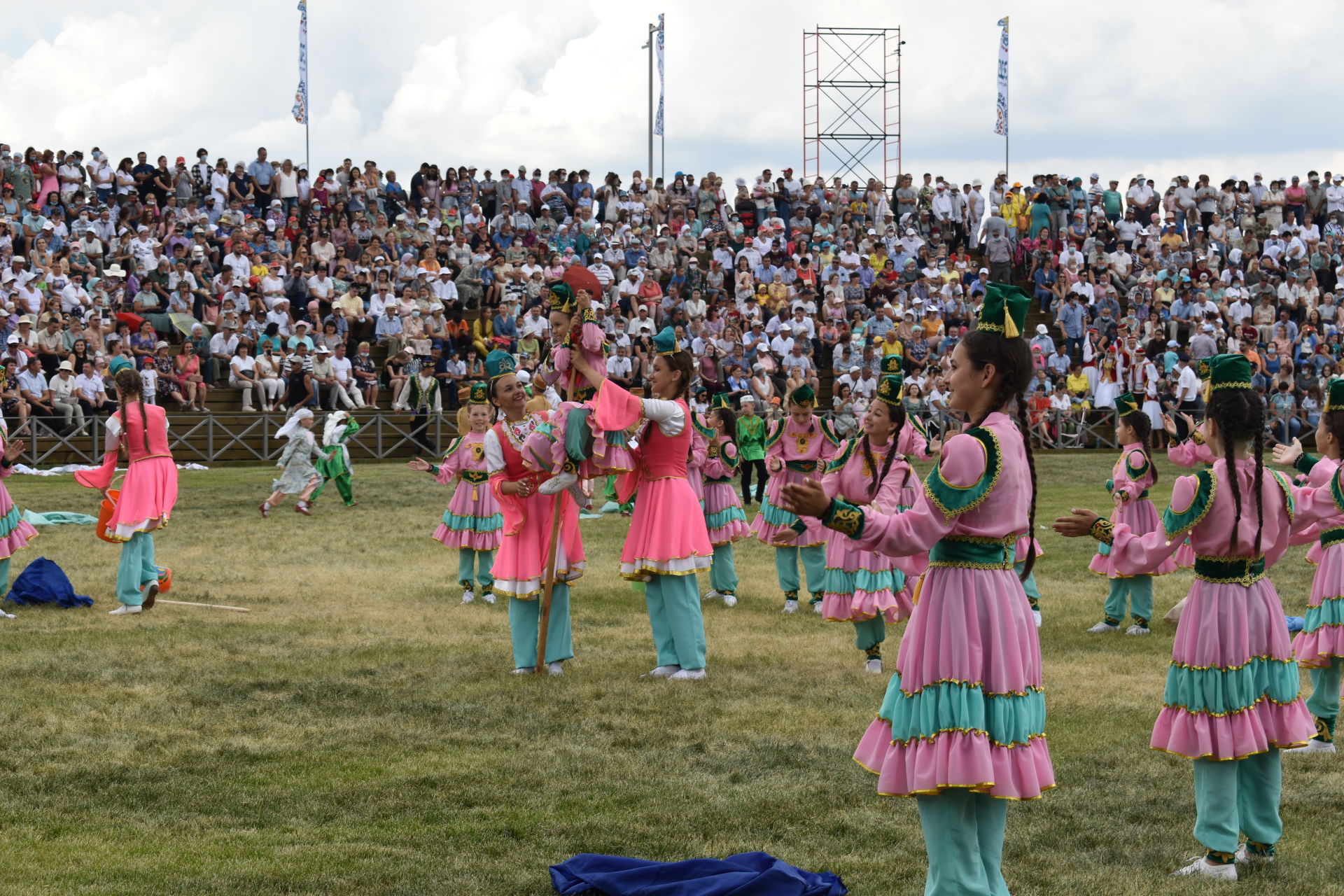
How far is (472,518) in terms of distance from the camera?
13.3 metres

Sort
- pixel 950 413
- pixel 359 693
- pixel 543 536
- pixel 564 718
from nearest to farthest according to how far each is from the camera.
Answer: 1. pixel 564 718
2. pixel 359 693
3. pixel 543 536
4. pixel 950 413

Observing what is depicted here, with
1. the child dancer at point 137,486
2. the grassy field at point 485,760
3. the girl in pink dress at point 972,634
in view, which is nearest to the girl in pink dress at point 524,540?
the grassy field at point 485,760

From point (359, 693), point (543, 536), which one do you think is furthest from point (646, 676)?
point (359, 693)

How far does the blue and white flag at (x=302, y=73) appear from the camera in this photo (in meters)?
35.1

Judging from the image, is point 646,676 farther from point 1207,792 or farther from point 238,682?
point 1207,792

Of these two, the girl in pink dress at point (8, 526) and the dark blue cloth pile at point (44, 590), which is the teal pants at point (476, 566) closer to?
the dark blue cloth pile at point (44, 590)

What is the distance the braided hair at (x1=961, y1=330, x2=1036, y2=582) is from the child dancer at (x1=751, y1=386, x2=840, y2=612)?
7.64 m

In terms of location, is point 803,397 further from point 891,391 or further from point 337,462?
point 337,462

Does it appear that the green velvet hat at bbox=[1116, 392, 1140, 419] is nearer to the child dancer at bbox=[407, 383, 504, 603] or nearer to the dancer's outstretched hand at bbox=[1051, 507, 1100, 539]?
the child dancer at bbox=[407, 383, 504, 603]

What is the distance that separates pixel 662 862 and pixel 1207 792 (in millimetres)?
2293

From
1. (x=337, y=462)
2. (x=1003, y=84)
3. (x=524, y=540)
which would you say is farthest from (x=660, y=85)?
(x=524, y=540)

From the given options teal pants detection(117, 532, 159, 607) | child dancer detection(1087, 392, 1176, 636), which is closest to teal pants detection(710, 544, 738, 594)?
child dancer detection(1087, 392, 1176, 636)

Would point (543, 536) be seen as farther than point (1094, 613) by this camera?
No

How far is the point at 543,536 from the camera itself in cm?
998
